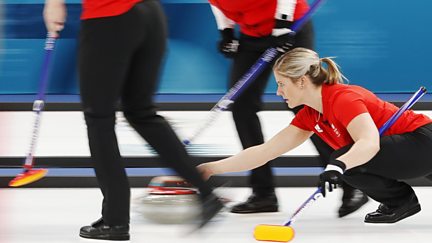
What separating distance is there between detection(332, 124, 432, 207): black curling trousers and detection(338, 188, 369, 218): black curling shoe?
9.1 inches

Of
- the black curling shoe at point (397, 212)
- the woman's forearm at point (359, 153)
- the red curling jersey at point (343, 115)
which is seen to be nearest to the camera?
the woman's forearm at point (359, 153)

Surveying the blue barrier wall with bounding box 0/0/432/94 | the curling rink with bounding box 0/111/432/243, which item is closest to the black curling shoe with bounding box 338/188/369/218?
the curling rink with bounding box 0/111/432/243

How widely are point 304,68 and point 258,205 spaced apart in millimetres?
648

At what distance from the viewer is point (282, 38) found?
10.5 feet

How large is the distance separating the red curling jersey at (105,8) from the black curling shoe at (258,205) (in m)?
1.01

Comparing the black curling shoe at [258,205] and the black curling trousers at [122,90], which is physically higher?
the black curling trousers at [122,90]

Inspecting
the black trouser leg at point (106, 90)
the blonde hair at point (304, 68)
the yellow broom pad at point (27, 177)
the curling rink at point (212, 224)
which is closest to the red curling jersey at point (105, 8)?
the black trouser leg at point (106, 90)

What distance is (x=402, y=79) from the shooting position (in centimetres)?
554

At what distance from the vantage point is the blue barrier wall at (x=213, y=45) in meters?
5.45

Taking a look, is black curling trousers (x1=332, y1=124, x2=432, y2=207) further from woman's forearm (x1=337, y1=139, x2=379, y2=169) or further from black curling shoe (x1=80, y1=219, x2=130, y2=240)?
black curling shoe (x1=80, y1=219, x2=130, y2=240)

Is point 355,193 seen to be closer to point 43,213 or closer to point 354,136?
point 354,136

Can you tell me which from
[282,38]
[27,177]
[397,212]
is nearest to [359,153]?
[397,212]

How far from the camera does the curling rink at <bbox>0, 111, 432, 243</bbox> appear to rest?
9.46ft

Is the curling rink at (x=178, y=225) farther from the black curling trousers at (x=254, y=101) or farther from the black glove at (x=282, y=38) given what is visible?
the black glove at (x=282, y=38)
